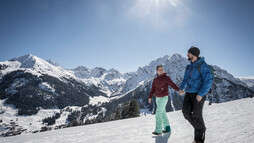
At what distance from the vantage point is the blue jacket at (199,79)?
346cm

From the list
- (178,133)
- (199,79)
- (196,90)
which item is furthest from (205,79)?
(178,133)

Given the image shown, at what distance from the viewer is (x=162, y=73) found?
5.09 meters

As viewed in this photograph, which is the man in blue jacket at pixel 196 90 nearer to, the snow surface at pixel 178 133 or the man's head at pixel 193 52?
the man's head at pixel 193 52

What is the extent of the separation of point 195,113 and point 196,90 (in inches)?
22.2

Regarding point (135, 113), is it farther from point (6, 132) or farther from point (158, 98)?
point (6, 132)

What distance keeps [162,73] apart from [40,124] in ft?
766

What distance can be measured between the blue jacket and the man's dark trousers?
8.0 inches

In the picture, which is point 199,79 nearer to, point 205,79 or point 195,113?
point 205,79

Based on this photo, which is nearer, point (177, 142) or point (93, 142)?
point (177, 142)

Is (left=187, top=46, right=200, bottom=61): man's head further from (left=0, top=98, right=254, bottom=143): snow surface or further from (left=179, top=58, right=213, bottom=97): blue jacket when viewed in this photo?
(left=0, top=98, right=254, bottom=143): snow surface

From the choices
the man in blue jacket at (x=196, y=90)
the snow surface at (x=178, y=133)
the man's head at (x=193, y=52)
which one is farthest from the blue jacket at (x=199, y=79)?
the snow surface at (x=178, y=133)

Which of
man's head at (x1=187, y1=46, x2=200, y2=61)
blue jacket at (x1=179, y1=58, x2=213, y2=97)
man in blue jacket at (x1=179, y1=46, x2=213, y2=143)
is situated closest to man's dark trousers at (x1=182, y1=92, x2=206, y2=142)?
man in blue jacket at (x1=179, y1=46, x2=213, y2=143)

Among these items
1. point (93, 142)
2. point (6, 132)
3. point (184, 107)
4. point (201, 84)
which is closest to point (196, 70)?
point (201, 84)

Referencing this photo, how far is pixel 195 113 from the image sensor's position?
11.6 feet
